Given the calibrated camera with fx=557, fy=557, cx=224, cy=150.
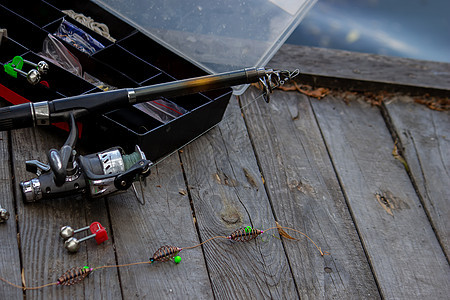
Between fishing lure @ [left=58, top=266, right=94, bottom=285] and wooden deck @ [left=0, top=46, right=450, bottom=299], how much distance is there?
26 millimetres

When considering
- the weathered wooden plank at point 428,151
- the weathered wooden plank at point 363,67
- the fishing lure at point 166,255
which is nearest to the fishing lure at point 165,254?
the fishing lure at point 166,255

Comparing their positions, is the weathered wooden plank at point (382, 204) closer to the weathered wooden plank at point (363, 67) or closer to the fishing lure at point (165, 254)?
the weathered wooden plank at point (363, 67)

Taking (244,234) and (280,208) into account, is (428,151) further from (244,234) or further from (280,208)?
(244,234)

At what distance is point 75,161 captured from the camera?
194 centimetres

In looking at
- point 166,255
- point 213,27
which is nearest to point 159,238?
point 166,255

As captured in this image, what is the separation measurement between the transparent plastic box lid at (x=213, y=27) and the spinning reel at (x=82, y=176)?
85cm

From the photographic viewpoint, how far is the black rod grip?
1808 mm

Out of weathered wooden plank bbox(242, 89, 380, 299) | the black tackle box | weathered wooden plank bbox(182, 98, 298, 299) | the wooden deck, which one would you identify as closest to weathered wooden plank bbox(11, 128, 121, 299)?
the wooden deck

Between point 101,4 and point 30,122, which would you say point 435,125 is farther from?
point 30,122

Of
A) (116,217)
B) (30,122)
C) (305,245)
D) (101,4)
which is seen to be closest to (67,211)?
(116,217)

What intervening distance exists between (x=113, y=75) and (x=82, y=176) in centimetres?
63

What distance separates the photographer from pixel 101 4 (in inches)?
108

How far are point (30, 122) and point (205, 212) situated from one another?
720mm

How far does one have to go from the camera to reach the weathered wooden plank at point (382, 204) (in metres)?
2.15
